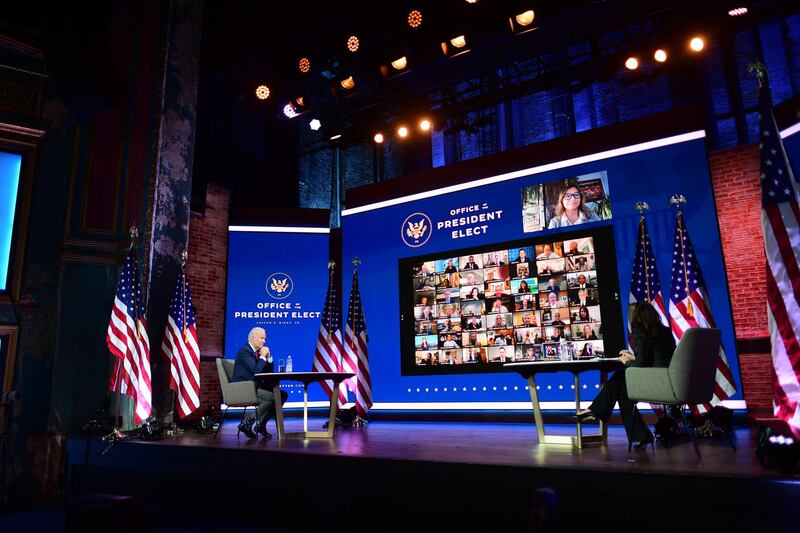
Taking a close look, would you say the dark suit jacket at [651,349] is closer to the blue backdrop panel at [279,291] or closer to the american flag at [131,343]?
the american flag at [131,343]

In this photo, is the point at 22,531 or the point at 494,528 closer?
the point at 494,528

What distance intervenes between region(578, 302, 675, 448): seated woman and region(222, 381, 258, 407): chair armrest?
3366 millimetres

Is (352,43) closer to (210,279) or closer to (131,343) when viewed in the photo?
(210,279)

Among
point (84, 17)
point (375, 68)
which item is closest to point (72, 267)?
point (84, 17)

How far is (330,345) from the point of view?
7961mm

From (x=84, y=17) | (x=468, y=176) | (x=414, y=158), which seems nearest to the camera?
(x=84, y=17)

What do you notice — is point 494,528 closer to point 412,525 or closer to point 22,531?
point 412,525

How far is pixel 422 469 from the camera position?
3.39 metres

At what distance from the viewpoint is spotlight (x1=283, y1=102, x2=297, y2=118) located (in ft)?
30.9

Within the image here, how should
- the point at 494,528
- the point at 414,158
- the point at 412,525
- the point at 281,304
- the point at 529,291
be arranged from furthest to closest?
the point at 414,158 → the point at 281,304 → the point at 529,291 → the point at 412,525 → the point at 494,528

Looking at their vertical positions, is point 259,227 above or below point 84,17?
below

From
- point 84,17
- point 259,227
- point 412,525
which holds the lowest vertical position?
point 412,525

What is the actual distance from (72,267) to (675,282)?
6.76 m

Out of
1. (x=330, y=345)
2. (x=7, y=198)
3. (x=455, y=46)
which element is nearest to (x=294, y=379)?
(x=330, y=345)
